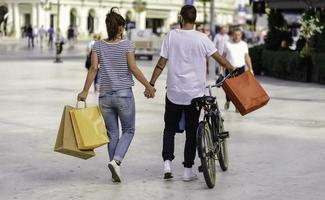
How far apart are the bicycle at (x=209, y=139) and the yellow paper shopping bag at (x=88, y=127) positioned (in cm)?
96

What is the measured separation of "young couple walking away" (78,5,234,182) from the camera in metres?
7.53

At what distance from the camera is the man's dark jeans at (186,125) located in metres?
7.72

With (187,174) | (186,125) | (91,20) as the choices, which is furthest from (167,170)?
(91,20)

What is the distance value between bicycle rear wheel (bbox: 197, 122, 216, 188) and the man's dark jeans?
23cm

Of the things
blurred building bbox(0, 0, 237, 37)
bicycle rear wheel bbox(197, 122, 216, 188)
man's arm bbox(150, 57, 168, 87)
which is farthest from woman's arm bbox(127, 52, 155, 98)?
blurred building bbox(0, 0, 237, 37)

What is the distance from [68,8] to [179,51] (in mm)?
87784

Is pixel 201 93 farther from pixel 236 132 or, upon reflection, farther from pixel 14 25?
pixel 14 25

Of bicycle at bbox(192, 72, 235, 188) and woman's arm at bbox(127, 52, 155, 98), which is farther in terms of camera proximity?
woman's arm at bbox(127, 52, 155, 98)

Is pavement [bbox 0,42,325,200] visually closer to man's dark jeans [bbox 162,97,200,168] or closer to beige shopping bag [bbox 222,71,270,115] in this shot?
man's dark jeans [bbox 162,97,200,168]

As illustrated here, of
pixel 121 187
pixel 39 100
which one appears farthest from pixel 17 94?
pixel 121 187

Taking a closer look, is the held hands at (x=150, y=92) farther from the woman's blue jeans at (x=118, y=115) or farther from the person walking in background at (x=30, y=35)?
the person walking in background at (x=30, y=35)

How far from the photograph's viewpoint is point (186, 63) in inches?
300

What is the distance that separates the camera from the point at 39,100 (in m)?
16.1

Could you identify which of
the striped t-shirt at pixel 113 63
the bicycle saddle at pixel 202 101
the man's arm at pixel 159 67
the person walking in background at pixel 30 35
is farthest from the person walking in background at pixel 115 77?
the person walking in background at pixel 30 35
